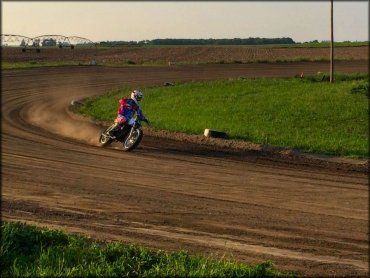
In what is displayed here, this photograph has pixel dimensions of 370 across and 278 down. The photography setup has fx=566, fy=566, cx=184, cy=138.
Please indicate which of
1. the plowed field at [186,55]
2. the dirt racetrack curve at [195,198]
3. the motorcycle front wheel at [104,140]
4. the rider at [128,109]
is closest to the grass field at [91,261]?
the dirt racetrack curve at [195,198]

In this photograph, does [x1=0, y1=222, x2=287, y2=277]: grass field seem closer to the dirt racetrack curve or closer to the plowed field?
the dirt racetrack curve

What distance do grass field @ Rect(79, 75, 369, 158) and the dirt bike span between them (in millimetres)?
3410

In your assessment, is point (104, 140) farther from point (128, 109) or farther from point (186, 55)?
point (186, 55)

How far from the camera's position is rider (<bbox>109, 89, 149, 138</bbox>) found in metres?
17.6

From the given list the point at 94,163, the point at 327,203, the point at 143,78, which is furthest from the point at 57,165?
the point at 143,78

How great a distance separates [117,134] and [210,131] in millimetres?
3391

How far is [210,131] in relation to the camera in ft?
64.4

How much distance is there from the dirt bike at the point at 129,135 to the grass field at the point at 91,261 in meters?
9.37

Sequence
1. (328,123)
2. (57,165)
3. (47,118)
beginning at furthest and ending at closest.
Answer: (47,118) < (328,123) < (57,165)

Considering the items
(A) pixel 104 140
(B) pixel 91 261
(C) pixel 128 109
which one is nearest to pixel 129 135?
(C) pixel 128 109

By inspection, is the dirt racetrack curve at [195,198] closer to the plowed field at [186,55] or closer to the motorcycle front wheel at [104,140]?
the motorcycle front wheel at [104,140]

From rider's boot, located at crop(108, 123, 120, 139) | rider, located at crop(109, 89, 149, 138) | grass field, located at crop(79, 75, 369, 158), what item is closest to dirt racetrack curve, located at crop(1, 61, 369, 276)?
rider's boot, located at crop(108, 123, 120, 139)

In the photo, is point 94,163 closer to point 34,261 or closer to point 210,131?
point 210,131

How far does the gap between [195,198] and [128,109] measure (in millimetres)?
6728
